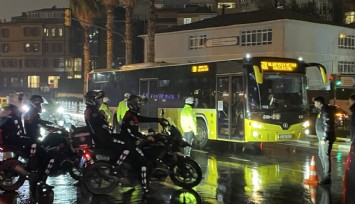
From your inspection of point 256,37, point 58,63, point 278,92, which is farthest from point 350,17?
point 278,92

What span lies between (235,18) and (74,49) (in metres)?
37.6

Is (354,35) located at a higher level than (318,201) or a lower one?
higher

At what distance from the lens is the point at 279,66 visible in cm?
1723

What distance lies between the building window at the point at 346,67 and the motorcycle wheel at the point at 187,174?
36.4 metres

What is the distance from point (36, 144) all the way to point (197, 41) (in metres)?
36.8

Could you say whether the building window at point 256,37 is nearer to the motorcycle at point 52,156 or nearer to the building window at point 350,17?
the building window at point 350,17

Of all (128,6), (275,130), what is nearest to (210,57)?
(128,6)

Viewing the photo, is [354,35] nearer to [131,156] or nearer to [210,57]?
[210,57]

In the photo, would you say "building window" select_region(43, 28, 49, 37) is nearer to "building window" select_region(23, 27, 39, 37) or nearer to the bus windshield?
"building window" select_region(23, 27, 39, 37)

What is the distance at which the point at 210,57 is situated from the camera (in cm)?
4547

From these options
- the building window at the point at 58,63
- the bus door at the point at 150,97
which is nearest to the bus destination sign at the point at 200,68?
the bus door at the point at 150,97

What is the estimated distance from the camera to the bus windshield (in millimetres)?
16781

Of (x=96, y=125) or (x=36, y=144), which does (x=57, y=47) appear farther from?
(x=96, y=125)

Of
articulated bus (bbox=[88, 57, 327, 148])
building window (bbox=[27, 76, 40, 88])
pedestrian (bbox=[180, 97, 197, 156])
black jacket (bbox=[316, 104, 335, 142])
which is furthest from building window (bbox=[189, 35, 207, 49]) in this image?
building window (bbox=[27, 76, 40, 88])
